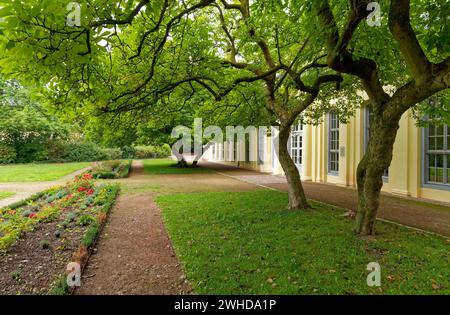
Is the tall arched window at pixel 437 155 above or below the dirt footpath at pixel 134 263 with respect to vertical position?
above

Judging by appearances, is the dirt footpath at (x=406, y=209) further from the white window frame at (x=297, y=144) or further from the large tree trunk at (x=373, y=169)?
the white window frame at (x=297, y=144)

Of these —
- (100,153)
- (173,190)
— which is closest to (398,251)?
(173,190)

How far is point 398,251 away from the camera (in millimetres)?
5020

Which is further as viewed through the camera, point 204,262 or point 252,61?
point 252,61

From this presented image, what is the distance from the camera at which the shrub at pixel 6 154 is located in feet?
99.1

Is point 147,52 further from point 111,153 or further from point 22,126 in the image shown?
point 111,153

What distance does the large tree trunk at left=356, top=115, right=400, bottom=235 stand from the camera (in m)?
5.20

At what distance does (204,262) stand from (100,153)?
3601 cm

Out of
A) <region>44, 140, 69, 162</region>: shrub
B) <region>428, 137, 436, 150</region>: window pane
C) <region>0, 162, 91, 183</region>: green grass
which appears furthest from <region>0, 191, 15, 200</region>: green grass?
<region>44, 140, 69, 162</region>: shrub

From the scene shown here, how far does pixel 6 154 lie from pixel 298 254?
3495cm

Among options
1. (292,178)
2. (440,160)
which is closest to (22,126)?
(292,178)

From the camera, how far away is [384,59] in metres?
5.83

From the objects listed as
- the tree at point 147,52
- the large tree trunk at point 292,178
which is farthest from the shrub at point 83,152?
the large tree trunk at point 292,178
